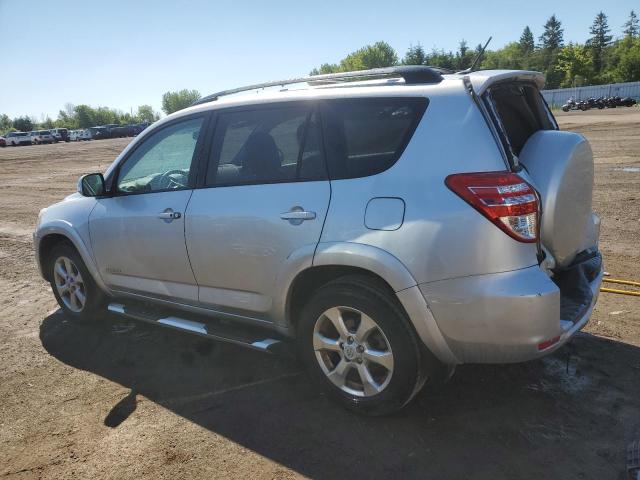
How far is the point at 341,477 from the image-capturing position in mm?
2594

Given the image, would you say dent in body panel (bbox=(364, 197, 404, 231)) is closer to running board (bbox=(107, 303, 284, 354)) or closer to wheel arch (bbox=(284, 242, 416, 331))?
wheel arch (bbox=(284, 242, 416, 331))

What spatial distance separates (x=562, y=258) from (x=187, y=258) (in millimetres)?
2386

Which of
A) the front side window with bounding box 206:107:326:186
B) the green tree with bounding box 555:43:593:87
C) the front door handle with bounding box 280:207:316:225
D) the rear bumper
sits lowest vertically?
the rear bumper

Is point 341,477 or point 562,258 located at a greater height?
point 562,258

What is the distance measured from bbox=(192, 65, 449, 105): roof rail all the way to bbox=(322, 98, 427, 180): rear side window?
18 cm

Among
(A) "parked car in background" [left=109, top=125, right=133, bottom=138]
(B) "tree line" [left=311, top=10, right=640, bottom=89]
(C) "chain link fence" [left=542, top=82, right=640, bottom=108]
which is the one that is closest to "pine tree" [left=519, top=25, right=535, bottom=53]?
(B) "tree line" [left=311, top=10, right=640, bottom=89]

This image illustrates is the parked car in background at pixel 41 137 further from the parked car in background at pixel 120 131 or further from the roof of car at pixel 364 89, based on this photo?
the roof of car at pixel 364 89

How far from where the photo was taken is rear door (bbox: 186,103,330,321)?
3.10 m

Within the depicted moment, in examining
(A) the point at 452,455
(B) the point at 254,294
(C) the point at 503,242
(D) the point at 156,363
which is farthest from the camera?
(D) the point at 156,363

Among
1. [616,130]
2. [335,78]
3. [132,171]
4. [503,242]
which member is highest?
[335,78]

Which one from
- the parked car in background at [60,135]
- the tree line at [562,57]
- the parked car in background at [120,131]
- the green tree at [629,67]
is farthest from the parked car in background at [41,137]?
the green tree at [629,67]

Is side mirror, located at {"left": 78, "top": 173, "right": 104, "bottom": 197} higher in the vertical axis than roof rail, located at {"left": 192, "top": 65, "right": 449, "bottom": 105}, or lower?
lower

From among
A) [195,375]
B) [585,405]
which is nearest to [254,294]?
[195,375]

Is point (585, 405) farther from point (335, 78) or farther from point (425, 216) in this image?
point (335, 78)
